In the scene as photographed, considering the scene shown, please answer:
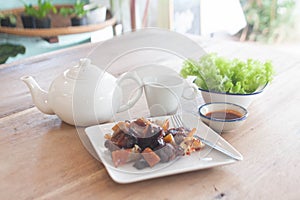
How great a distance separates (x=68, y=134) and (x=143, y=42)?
0.41 meters

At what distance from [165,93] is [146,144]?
0.70 feet

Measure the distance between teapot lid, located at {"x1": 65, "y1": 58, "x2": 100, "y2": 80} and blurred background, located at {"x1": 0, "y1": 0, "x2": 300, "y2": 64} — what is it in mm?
1570

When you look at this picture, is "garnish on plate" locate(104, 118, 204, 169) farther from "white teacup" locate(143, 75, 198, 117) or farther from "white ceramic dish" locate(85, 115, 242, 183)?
"white teacup" locate(143, 75, 198, 117)

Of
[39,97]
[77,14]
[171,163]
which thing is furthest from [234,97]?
[77,14]

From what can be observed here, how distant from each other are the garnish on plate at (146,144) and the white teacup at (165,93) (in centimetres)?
13

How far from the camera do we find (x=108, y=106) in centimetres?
92

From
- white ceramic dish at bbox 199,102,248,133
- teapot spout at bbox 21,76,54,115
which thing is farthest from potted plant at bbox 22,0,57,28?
white ceramic dish at bbox 199,102,248,133

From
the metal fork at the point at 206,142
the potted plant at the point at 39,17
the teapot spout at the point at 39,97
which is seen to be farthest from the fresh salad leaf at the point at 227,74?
the potted plant at the point at 39,17

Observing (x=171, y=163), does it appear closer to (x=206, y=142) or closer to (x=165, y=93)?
(x=206, y=142)

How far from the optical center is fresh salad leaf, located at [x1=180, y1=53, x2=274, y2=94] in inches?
38.6

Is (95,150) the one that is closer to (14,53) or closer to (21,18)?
(14,53)

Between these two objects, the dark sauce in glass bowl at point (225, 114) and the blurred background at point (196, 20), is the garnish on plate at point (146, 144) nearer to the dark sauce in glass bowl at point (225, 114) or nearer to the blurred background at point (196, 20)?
the dark sauce in glass bowl at point (225, 114)

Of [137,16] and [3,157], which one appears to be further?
[137,16]

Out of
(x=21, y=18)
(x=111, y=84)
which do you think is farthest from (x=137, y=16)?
(x=111, y=84)
